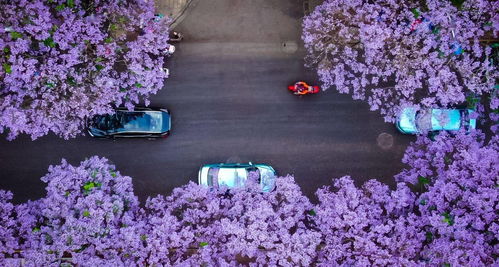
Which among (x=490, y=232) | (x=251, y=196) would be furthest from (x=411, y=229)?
(x=251, y=196)

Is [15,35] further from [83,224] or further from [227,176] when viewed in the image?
[227,176]

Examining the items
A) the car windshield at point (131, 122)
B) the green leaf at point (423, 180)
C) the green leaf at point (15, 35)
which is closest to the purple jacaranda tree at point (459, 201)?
the green leaf at point (423, 180)

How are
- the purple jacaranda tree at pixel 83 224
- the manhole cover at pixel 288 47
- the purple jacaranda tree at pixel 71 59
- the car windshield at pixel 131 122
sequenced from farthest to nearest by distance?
1. the manhole cover at pixel 288 47
2. the car windshield at pixel 131 122
3. the purple jacaranda tree at pixel 71 59
4. the purple jacaranda tree at pixel 83 224

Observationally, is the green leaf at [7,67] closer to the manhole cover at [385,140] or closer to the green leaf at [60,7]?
the green leaf at [60,7]

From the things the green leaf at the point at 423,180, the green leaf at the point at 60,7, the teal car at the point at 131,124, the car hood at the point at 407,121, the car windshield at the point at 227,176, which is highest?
the green leaf at the point at 60,7

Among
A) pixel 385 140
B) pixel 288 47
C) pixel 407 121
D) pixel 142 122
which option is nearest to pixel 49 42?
pixel 142 122
